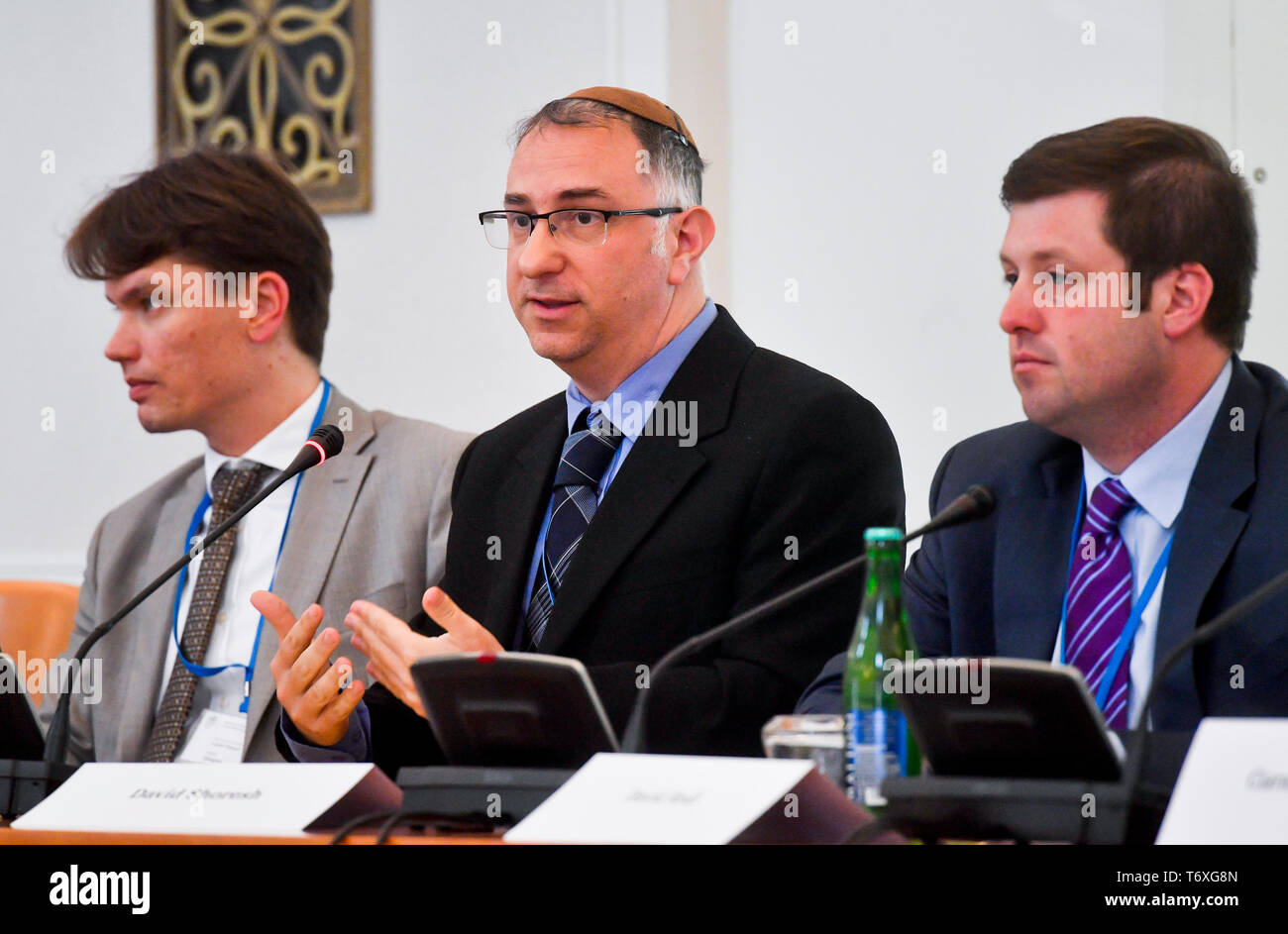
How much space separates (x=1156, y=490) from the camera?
1944 millimetres

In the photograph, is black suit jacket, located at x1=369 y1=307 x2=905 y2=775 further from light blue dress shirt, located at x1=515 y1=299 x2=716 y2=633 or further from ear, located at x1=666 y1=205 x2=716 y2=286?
ear, located at x1=666 y1=205 x2=716 y2=286

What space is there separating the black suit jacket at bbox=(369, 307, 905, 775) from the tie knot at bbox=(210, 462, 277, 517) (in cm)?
63

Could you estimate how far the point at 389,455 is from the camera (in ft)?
9.21

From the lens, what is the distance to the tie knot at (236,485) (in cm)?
280

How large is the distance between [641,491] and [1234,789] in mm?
1235

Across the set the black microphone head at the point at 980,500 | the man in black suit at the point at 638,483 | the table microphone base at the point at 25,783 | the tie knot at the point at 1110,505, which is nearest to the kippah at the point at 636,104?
the man in black suit at the point at 638,483

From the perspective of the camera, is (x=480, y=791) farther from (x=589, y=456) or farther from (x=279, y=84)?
(x=279, y=84)

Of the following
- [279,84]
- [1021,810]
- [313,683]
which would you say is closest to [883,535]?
[1021,810]

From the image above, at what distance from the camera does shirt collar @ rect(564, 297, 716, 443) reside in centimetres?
241

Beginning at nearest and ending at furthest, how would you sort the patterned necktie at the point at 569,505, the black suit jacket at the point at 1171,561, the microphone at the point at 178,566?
the black suit jacket at the point at 1171,561 → the microphone at the point at 178,566 → the patterned necktie at the point at 569,505

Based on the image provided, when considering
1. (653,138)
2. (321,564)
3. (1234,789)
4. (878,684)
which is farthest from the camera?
(321,564)

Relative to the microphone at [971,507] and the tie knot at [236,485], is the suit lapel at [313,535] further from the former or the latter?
the microphone at [971,507]

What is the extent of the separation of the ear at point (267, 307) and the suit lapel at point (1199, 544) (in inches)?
68.9
